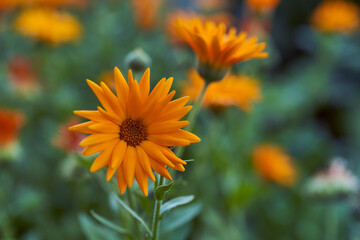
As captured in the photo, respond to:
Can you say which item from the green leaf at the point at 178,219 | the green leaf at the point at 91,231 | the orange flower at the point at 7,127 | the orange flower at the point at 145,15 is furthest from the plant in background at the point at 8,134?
the orange flower at the point at 145,15

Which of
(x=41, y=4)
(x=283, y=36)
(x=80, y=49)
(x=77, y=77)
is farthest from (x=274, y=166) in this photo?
(x=283, y=36)

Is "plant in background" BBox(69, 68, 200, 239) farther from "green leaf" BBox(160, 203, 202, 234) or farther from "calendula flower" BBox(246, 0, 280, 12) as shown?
"calendula flower" BBox(246, 0, 280, 12)

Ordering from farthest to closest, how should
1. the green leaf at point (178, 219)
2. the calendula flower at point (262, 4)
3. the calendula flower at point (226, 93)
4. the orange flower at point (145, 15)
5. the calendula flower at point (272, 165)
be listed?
the orange flower at point (145, 15)
the calendula flower at point (262, 4)
the calendula flower at point (272, 165)
the calendula flower at point (226, 93)
the green leaf at point (178, 219)

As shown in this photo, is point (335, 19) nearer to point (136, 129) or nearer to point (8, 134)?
point (8, 134)

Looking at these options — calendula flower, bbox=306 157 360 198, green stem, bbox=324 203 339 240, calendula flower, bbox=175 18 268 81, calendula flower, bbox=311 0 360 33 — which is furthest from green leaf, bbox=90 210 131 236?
calendula flower, bbox=311 0 360 33

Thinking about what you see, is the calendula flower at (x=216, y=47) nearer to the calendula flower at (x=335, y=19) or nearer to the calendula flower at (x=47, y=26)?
the calendula flower at (x=47, y=26)

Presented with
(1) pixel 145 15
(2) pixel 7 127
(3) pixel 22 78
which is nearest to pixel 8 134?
(2) pixel 7 127
